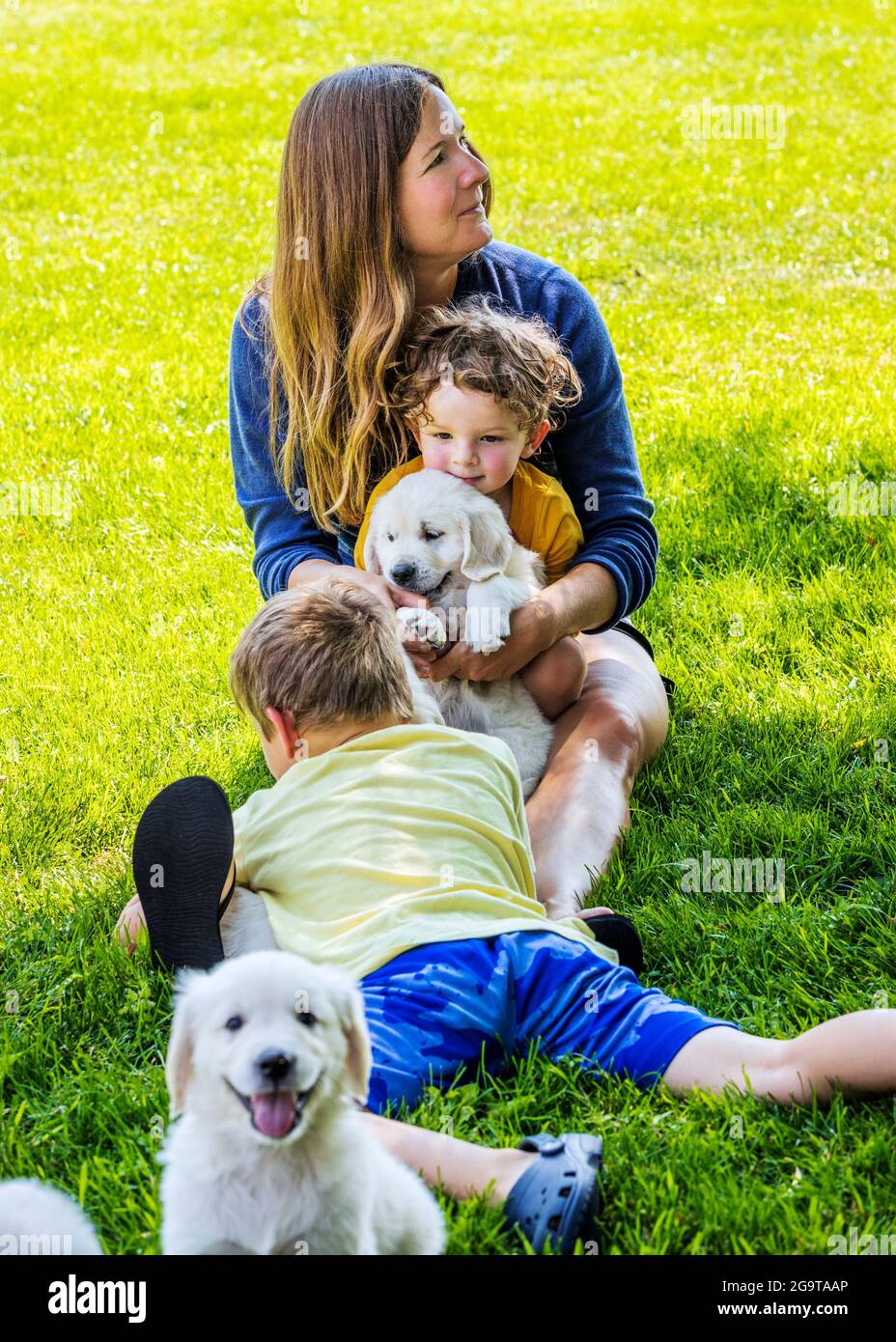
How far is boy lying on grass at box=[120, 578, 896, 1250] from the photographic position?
8.26ft

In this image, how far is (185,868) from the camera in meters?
2.87

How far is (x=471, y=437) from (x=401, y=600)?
0.48 meters

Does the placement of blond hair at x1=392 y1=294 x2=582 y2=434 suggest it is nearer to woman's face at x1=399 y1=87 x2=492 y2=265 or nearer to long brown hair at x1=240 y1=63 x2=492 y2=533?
long brown hair at x1=240 y1=63 x2=492 y2=533

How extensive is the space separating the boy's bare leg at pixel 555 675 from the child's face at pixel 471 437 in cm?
A: 48

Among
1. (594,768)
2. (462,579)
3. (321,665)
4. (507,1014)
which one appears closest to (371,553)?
(462,579)

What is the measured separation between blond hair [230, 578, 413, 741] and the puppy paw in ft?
1.82

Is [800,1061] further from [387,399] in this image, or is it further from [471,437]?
[387,399]

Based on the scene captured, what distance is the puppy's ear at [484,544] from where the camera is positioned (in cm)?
369

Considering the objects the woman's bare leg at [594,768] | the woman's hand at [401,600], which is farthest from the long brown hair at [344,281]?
the woman's bare leg at [594,768]

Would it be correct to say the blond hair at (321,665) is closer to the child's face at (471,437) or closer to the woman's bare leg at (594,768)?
the woman's bare leg at (594,768)

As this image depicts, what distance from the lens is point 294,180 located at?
4.03m

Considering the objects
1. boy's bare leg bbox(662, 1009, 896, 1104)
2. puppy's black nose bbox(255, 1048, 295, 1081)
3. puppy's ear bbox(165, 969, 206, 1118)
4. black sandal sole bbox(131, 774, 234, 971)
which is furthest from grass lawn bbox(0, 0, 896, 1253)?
puppy's black nose bbox(255, 1048, 295, 1081)
